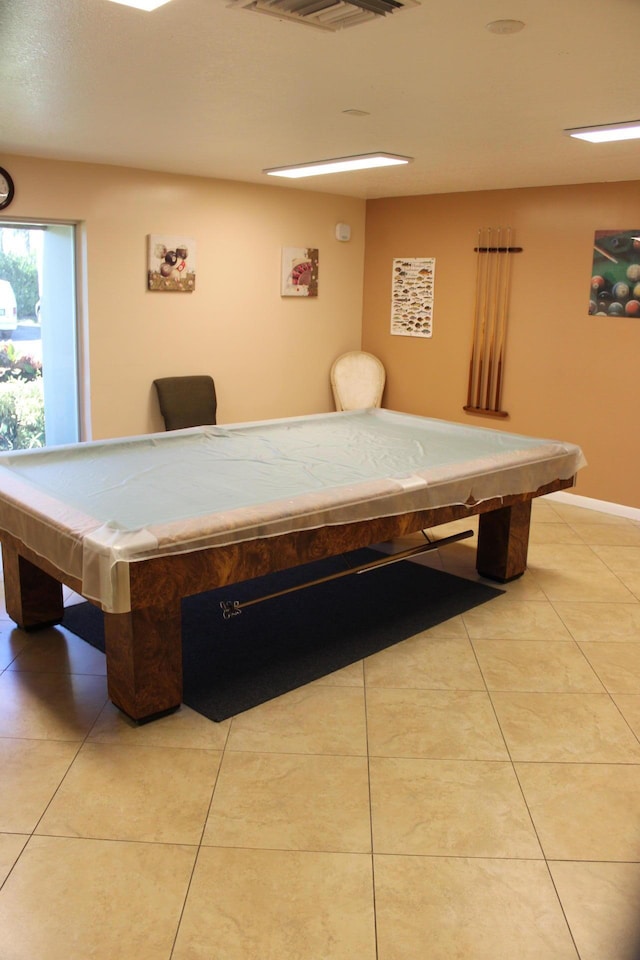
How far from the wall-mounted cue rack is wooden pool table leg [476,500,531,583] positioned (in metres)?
2.09

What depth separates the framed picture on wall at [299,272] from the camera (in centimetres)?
654

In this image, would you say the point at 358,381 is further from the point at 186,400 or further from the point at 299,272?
the point at 186,400

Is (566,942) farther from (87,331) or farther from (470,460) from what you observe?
(87,331)

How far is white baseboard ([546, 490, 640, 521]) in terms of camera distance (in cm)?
567

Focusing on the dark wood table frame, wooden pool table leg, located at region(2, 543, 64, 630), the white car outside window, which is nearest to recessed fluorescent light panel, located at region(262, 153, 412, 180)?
the white car outside window

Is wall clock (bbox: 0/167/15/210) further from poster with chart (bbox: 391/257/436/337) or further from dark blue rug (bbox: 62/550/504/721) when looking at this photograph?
poster with chart (bbox: 391/257/436/337)

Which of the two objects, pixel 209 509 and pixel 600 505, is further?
pixel 600 505

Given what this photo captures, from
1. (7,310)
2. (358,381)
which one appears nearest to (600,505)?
(358,381)

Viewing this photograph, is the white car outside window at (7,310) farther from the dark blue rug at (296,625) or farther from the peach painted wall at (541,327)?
the peach painted wall at (541,327)

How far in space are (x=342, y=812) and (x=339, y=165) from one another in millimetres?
3846

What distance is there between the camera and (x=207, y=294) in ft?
19.9

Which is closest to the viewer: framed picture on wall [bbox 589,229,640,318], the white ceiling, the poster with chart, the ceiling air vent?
the ceiling air vent

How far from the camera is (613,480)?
573 centimetres

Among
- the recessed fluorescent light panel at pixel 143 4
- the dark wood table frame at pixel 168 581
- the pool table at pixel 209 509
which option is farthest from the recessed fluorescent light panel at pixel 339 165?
the recessed fluorescent light panel at pixel 143 4
